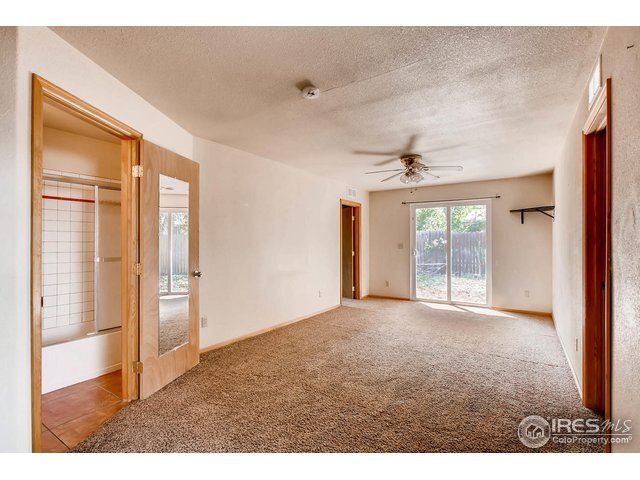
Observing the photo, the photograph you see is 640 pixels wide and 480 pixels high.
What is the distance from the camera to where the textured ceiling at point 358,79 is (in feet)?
5.40

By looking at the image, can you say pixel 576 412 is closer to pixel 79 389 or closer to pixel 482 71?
pixel 482 71

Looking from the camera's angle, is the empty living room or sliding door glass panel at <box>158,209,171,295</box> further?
sliding door glass panel at <box>158,209,171,295</box>

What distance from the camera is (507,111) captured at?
259 centimetres

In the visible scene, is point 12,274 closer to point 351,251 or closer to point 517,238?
point 351,251

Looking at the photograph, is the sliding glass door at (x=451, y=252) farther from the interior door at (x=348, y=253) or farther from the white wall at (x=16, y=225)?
the white wall at (x=16, y=225)

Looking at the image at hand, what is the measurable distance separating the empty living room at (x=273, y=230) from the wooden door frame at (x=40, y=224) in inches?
0.5

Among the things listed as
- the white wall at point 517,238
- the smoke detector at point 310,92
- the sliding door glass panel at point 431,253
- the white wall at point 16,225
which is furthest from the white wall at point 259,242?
the white wall at point 517,238

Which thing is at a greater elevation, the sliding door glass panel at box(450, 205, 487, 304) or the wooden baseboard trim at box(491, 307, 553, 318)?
the sliding door glass panel at box(450, 205, 487, 304)

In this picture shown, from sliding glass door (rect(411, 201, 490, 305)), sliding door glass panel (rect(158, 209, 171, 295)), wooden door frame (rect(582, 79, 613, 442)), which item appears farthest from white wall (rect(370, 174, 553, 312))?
sliding door glass panel (rect(158, 209, 171, 295))

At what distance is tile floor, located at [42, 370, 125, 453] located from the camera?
6.14ft

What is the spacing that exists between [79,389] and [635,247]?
3879 mm

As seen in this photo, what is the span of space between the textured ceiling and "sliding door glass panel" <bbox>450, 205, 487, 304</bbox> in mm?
2338

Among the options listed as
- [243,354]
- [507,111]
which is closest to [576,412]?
[507,111]

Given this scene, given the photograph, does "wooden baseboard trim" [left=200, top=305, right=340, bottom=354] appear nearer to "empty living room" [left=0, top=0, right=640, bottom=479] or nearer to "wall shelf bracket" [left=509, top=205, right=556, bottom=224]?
"empty living room" [left=0, top=0, right=640, bottom=479]
